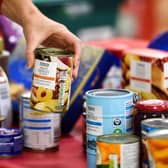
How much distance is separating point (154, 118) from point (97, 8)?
12.1 feet

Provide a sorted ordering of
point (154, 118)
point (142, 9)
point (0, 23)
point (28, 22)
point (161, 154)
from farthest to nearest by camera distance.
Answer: point (142, 9), point (0, 23), point (28, 22), point (154, 118), point (161, 154)

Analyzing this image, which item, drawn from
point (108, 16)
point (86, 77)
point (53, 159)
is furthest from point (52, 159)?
point (108, 16)

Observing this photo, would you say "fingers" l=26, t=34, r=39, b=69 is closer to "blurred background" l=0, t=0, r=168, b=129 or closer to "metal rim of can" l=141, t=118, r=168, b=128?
"metal rim of can" l=141, t=118, r=168, b=128

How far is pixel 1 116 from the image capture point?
191 centimetres

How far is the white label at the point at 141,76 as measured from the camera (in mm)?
1794

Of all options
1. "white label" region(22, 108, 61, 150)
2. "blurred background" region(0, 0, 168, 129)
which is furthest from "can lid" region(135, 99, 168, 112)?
"blurred background" region(0, 0, 168, 129)

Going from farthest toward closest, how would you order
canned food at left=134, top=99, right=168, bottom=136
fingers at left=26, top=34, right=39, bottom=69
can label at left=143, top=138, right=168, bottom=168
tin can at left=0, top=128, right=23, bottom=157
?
tin can at left=0, top=128, right=23, bottom=157 → fingers at left=26, top=34, right=39, bottom=69 → canned food at left=134, top=99, right=168, bottom=136 → can label at left=143, top=138, right=168, bottom=168

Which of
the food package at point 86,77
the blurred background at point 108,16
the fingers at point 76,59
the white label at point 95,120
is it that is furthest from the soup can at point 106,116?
the blurred background at point 108,16

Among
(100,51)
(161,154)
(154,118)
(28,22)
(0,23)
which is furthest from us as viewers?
(0,23)

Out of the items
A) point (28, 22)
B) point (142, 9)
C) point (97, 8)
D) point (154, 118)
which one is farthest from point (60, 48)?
point (142, 9)

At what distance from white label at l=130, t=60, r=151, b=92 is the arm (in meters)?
0.22

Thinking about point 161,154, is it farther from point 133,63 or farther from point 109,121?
point 133,63

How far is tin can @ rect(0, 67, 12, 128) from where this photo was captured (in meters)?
1.91

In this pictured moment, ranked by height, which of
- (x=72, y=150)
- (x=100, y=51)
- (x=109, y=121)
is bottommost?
(x=72, y=150)
